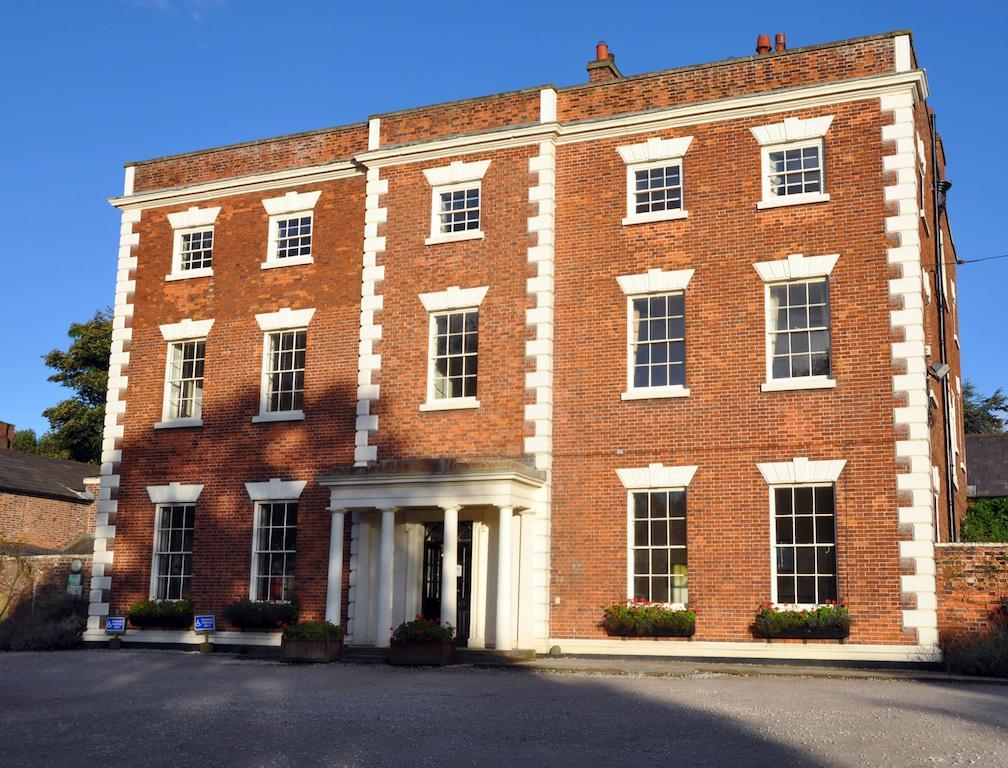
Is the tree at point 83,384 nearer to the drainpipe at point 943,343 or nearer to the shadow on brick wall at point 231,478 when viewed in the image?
the shadow on brick wall at point 231,478

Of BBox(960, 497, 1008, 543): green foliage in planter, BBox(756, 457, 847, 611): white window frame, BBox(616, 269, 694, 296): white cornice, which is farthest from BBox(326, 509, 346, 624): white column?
BBox(960, 497, 1008, 543): green foliage in planter

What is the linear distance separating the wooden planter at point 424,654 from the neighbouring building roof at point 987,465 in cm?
1774

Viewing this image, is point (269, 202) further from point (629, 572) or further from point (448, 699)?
point (448, 699)

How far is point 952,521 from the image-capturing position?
2197cm

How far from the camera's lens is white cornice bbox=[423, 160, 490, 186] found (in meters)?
21.9

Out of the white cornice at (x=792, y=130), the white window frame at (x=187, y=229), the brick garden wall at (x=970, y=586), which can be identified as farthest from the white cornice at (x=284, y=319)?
the brick garden wall at (x=970, y=586)

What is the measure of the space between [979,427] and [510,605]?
46.3m

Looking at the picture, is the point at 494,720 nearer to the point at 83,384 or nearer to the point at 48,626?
the point at 48,626

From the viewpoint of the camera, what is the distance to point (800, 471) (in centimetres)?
1850

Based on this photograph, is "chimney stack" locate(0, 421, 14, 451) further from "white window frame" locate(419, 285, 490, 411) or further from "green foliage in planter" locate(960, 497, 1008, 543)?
"green foliage in planter" locate(960, 497, 1008, 543)

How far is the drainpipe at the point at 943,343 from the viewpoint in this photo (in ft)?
72.4

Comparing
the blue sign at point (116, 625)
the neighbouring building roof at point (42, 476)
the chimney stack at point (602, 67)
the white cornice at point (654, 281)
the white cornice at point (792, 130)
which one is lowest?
the blue sign at point (116, 625)

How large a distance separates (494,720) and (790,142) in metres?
12.7

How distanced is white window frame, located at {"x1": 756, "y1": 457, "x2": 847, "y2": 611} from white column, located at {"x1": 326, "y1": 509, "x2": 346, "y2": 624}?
7714mm
